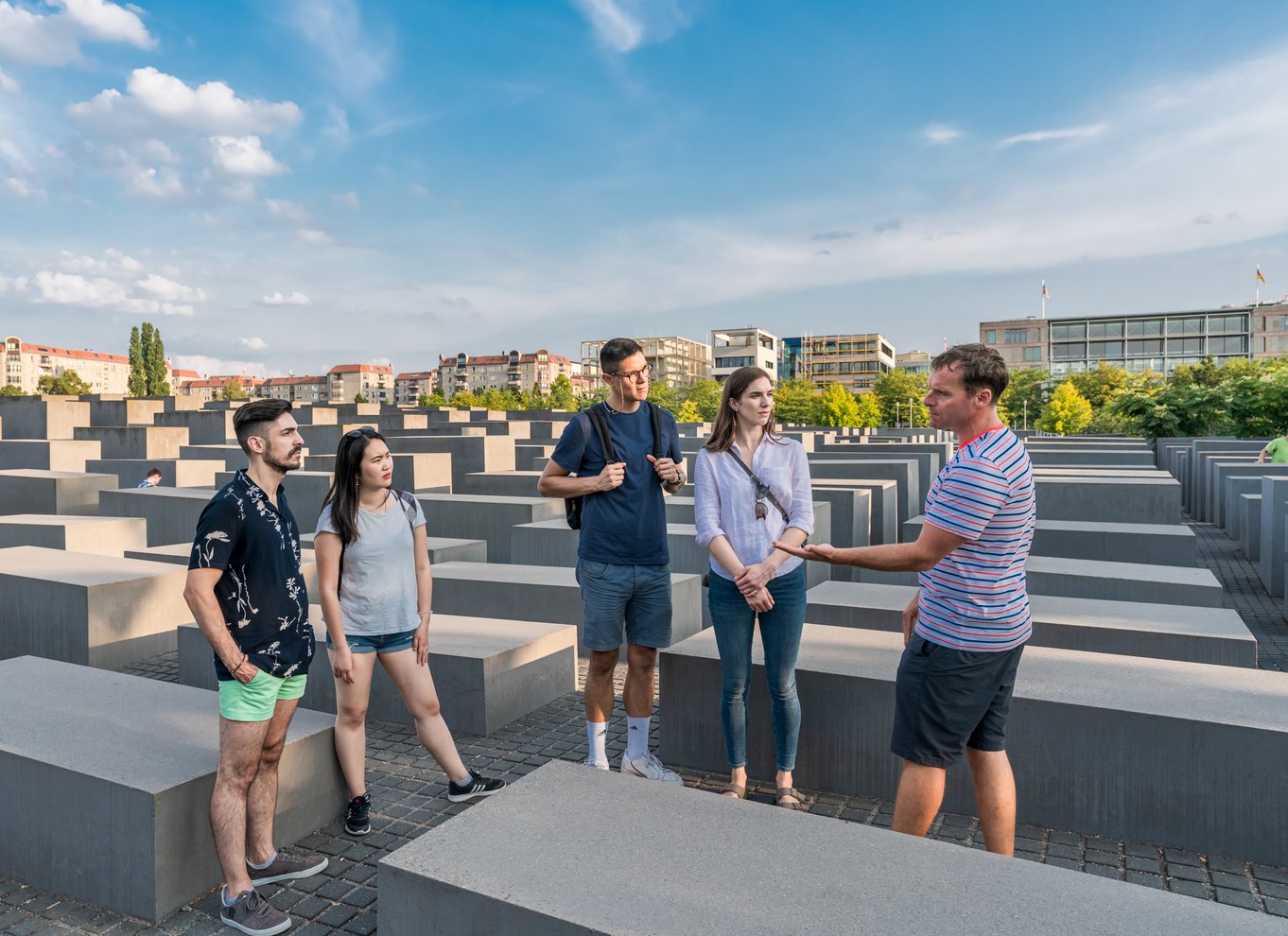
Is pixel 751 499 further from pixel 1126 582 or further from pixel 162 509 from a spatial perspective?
pixel 162 509

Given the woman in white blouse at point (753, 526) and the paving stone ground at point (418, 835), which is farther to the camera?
the woman in white blouse at point (753, 526)

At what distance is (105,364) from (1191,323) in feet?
584

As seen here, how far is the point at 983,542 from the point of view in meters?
3.01

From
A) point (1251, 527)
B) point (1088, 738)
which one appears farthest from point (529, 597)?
point (1251, 527)

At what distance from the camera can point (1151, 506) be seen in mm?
10922

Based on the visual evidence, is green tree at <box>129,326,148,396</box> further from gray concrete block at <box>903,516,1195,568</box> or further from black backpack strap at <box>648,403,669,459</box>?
black backpack strap at <box>648,403,669,459</box>

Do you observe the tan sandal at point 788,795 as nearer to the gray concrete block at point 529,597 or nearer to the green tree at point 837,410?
the gray concrete block at point 529,597

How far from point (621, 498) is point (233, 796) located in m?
2.00

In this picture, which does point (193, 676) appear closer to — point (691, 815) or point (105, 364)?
point (691, 815)

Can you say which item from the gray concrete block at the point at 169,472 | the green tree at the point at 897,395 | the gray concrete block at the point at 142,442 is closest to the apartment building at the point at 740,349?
the green tree at the point at 897,395

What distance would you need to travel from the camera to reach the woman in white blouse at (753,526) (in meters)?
3.94

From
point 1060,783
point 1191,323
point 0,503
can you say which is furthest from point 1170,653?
point 1191,323

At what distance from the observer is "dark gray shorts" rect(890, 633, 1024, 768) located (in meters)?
3.03

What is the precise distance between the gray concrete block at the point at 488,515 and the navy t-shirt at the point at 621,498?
589 cm
